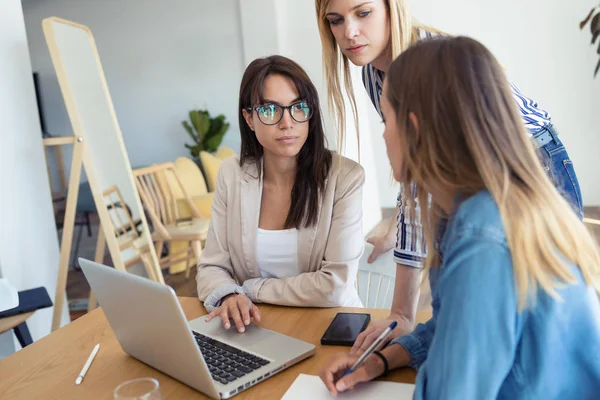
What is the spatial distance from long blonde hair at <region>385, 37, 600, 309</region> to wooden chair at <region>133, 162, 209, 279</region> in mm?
3497

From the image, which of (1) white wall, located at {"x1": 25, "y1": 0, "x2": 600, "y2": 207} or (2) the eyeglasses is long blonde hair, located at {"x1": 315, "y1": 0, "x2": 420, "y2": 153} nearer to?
(2) the eyeglasses

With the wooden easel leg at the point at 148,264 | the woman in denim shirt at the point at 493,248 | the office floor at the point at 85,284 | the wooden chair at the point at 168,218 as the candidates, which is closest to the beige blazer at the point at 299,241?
the woman in denim shirt at the point at 493,248

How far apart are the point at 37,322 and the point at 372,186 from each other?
3.27 meters

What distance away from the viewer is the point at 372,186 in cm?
527

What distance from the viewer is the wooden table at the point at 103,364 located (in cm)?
103

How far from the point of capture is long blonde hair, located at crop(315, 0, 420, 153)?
136 cm

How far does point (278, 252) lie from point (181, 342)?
685 millimetres

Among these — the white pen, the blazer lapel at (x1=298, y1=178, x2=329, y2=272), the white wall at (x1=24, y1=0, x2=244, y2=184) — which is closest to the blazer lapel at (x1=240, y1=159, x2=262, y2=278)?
the blazer lapel at (x1=298, y1=178, x2=329, y2=272)

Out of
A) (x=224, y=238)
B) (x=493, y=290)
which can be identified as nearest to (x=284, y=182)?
(x=224, y=238)

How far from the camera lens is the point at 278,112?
60.4 inches

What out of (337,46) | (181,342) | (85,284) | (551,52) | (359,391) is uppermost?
(551,52)

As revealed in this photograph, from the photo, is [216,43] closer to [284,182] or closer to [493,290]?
[284,182]

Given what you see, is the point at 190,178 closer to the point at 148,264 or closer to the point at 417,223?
the point at 148,264

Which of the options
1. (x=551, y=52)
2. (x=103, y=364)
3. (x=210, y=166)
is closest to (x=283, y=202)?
(x=103, y=364)
